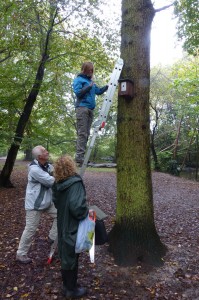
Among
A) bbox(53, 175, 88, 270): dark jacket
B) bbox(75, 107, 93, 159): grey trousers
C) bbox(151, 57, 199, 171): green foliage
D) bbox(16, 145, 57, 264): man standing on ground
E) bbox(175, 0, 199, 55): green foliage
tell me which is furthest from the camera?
bbox(151, 57, 199, 171): green foliage

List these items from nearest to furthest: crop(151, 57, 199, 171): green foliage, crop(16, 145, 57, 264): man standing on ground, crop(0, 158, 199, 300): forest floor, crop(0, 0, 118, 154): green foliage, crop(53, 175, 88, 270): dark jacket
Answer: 1. crop(53, 175, 88, 270): dark jacket
2. crop(0, 158, 199, 300): forest floor
3. crop(16, 145, 57, 264): man standing on ground
4. crop(0, 0, 118, 154): green foliage
5. crop(151, 57, 199, 171): green foliage

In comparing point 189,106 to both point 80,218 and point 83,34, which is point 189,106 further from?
point 80,218

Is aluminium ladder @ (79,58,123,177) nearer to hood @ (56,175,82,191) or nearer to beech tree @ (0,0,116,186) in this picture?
hood @ (56,175,82,191)

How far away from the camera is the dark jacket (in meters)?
3.24

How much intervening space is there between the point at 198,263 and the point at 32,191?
2891mm

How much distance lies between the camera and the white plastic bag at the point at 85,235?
326 cm

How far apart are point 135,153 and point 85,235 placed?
1.60 metres

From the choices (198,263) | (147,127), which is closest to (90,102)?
(147,127)

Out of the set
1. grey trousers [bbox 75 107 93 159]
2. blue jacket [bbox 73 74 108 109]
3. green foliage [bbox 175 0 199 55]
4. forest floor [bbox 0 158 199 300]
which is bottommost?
forest floor [bbox 0 158 199 300]

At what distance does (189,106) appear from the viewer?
60.2 ft

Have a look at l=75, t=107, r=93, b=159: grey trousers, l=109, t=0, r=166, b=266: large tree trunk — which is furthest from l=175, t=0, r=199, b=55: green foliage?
l=75, t=107, r=93, b=159: grey trousers

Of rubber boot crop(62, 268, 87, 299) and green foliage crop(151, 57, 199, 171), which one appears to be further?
green foliage crop(151, 57, 199, 171)

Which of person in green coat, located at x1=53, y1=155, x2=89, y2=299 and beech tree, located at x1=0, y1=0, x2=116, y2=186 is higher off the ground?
beech tree, located at x1=0, y1=0, x2=116, y2=186

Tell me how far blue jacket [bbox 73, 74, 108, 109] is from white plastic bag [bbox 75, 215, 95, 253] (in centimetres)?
185
